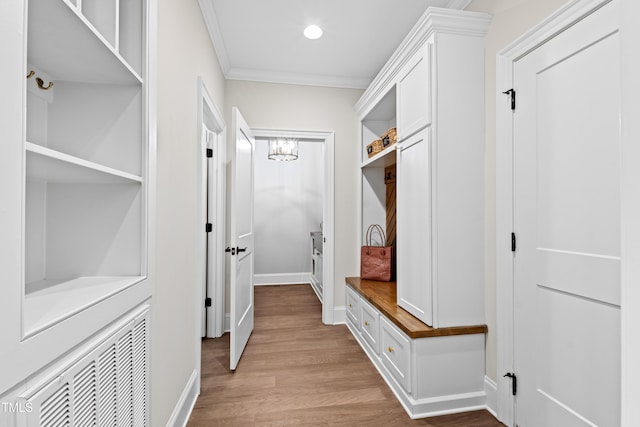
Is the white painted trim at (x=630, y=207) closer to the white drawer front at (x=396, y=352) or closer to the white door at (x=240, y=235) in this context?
the white drawer front at (x=396, y=352)

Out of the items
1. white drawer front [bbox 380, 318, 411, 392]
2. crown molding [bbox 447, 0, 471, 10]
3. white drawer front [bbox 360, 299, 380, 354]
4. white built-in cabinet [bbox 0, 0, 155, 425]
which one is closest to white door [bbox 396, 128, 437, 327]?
white drawer front [bbox 380, 318, 411, 392]

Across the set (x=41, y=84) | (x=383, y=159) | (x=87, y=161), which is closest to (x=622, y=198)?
(x=87, y=161)

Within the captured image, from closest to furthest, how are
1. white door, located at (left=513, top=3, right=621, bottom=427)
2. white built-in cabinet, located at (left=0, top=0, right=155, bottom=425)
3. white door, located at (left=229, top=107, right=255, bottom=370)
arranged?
1. white built-in cabinet, located at (left=0, top=0, right=155, bottom=425)
2. white door, located at (left=513, top=3, right=621, bottom=427)
3. white door, located at (left=229, top=107, right=255, bottom=370)

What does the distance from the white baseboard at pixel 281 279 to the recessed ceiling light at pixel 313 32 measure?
3.72 m

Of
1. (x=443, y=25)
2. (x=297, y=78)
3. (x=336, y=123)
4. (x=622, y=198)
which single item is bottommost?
(x=622, y=198)

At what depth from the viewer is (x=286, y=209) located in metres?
5.35

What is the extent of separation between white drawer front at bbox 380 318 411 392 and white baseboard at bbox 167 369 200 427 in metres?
1.30

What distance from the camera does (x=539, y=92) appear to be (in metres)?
1.52

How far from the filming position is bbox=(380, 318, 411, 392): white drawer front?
6.10 feet

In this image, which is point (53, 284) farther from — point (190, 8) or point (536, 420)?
point (536, 420)

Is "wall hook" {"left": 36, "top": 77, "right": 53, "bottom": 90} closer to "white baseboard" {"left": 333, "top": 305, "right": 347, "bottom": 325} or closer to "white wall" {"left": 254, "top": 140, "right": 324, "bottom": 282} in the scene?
"white baseboard" {"left": 333, "top": 305, "right": 347, "bottom": 325}

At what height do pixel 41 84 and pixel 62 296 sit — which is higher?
pixel 41 84

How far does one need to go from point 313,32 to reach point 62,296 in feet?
8.06

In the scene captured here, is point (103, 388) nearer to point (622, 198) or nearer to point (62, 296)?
point (62, 296)
